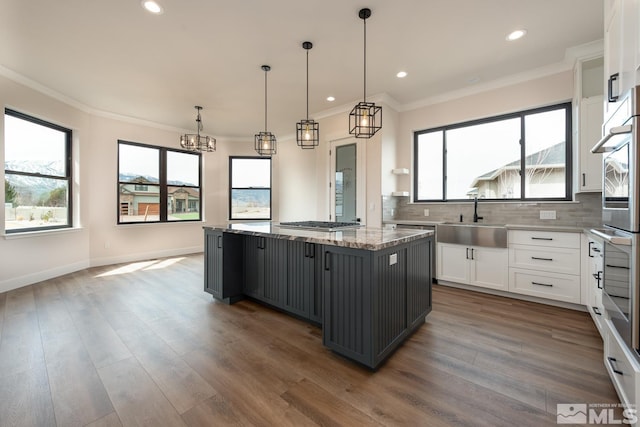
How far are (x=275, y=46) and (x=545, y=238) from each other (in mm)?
3841

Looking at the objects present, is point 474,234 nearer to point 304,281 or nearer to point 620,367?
point 620,367

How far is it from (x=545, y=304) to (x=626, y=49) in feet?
9.00

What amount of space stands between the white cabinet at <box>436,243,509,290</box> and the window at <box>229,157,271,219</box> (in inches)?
180

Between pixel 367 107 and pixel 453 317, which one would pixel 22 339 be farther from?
pixel 453 317

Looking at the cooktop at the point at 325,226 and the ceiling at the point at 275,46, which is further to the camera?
the cooktop at the point at 325,226

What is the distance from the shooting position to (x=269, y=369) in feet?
6.28

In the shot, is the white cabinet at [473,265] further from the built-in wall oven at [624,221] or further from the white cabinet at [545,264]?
the built-in wall oven at [624,221]

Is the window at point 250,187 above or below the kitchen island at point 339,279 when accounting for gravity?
above

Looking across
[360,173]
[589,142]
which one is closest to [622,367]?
[589,142]

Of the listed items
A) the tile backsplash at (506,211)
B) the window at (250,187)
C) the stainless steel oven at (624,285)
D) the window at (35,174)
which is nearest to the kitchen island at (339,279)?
the stainless steel oven at (624,285)

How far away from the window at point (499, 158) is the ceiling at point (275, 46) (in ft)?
2.19

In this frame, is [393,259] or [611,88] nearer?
[611,88]

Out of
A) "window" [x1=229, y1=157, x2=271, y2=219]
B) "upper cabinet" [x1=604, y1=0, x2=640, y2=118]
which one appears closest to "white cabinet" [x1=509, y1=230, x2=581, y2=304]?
"upper cabinet" [x1=604, y1=0, x2=640, y2=118]

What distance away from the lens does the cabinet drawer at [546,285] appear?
298cm
